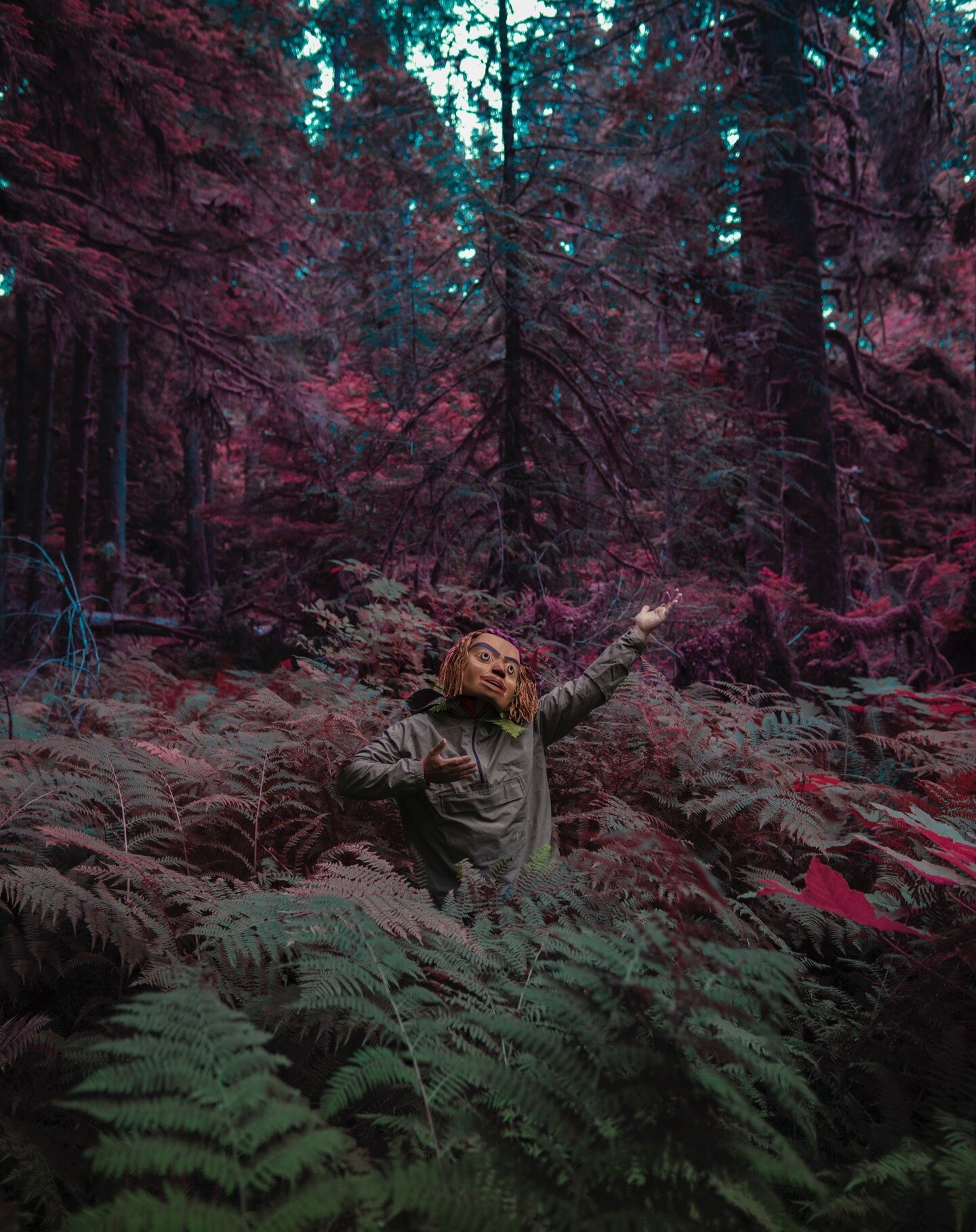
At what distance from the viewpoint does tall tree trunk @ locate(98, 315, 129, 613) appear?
13.5m

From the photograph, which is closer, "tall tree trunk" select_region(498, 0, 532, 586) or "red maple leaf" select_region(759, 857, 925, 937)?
"red maple leaf" select_region(759, 857, 925, 937)

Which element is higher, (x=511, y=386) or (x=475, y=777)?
(x=511, y=386)

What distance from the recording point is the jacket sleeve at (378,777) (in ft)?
10.0

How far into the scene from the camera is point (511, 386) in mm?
7164

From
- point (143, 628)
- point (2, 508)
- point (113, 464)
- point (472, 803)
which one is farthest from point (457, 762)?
point (113, 464)

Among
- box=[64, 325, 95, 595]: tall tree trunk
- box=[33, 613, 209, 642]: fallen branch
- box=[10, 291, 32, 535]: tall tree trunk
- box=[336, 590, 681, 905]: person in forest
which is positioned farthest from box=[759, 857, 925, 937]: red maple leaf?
box=[10, 291, 32, 535]: tall tree trunk

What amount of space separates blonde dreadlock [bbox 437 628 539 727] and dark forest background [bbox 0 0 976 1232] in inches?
28.3

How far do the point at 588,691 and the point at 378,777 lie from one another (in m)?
1.13

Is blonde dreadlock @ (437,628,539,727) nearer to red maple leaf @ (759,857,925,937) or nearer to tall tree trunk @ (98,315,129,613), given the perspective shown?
red maple leaf @ (759,857,925,937)

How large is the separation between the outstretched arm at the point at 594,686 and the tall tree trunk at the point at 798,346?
5.73m

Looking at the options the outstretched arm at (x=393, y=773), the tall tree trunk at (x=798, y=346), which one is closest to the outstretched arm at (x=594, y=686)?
the outstretched arm at (x=393, y=773)

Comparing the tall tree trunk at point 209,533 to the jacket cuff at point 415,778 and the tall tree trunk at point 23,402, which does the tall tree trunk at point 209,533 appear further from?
the jacket cuff at point 415,778

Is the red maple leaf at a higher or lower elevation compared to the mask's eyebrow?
lower

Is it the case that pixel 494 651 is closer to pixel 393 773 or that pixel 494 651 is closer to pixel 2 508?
pixel 393 773
